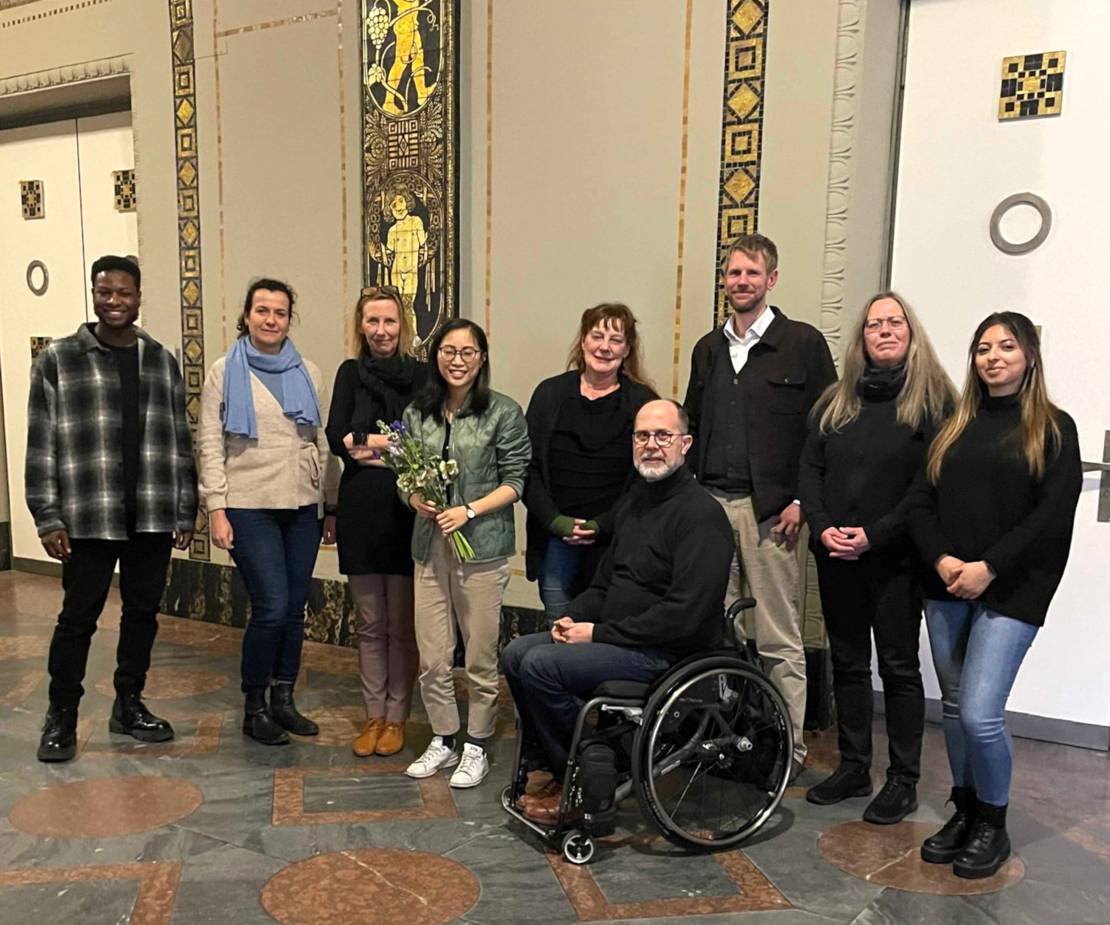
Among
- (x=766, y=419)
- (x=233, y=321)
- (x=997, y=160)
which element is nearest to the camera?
(x=766, y=419)

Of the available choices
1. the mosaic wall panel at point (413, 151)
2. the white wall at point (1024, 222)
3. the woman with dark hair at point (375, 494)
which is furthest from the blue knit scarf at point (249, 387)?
the white wall at point (1024, 222)

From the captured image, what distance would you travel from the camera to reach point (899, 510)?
2.63 metres

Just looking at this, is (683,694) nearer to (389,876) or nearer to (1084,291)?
(389,876)

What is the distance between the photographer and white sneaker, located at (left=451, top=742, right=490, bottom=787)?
2.95 meters

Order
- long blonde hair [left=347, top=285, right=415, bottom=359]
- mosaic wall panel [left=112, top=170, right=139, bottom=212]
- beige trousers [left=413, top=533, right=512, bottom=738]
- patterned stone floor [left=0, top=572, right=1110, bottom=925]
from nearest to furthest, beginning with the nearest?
patterned stone floor [left=0, top=572, right=1110, bottom=925] → beige trousers [left=413, top=533, right=512, bottom=738] → long blonde hair [left=347, top=285, right=415, bottom=359] → mosaic wall panel [left=112, top=170, right=139, bottom=212]

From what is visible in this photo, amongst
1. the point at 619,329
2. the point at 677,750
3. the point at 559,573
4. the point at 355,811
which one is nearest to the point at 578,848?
the point at 677,750

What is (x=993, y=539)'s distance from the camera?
2418 mm

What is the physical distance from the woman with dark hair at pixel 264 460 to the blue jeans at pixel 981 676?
1.93 metres

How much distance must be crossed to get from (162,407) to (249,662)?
0.87m

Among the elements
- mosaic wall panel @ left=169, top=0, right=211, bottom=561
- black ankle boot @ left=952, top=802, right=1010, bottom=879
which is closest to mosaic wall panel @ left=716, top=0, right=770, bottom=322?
black ankle boot @ left=952, top=802, right=1010, bottom=879

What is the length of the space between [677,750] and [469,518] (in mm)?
860

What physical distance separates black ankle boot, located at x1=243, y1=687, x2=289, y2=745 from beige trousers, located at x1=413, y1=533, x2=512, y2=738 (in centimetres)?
61

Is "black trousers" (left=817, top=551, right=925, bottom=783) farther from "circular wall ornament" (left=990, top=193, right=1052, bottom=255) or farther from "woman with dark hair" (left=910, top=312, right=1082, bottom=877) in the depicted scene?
"circular wall ornament" (left=990, top=193, right=1052, bottom=255)

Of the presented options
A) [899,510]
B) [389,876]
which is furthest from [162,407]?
[899,510]
